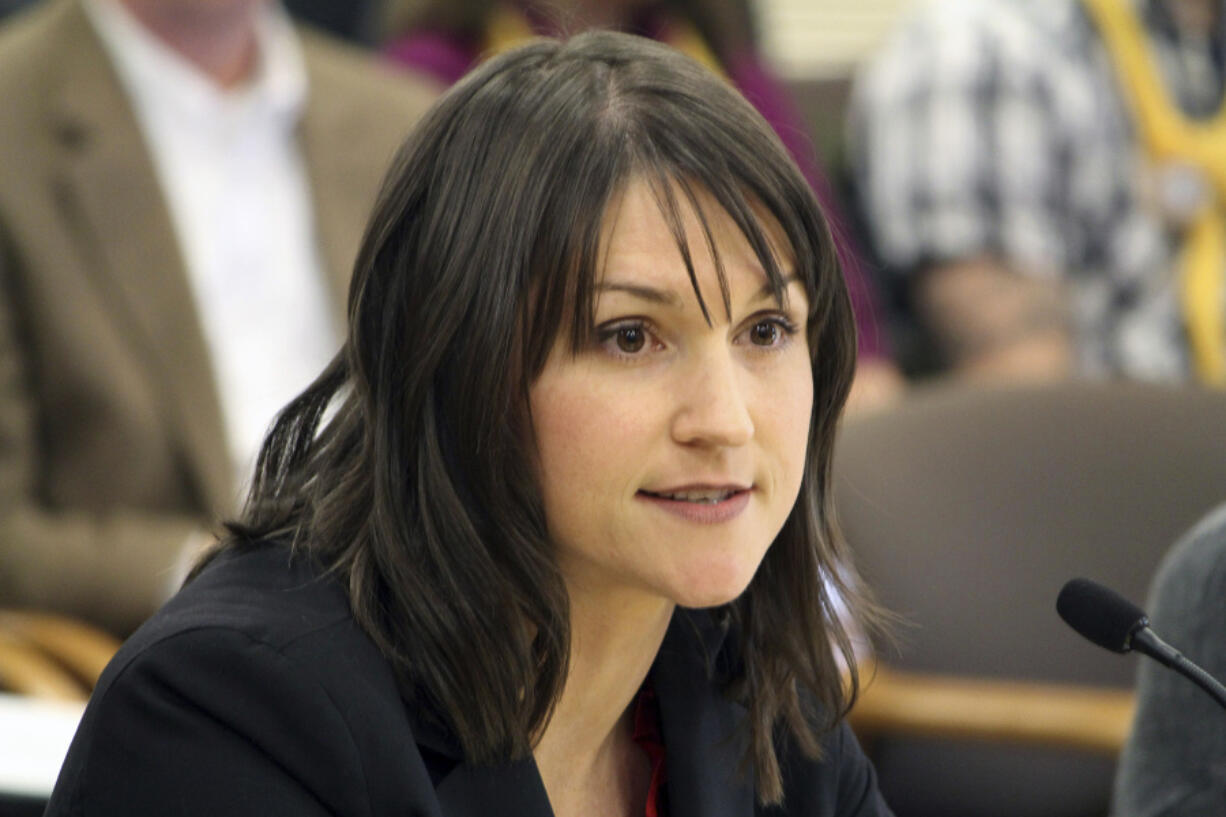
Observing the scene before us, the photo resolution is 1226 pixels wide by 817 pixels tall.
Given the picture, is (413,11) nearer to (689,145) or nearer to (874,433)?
(874,433)

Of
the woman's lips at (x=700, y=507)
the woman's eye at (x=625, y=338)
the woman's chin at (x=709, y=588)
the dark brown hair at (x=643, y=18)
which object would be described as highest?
the dark brown hair at (x=643, y=18)

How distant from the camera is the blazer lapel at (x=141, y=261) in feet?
8.23

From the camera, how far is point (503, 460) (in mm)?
1214

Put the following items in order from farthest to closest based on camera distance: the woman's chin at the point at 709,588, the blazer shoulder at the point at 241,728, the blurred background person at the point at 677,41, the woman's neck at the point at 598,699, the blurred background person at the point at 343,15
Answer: the blurred background person at the point at 343,15, the blurred background person at the point at 677,41, the woman's neck at the point at 598,699, the woman's chin at the point at 709,588, the blazer shoulder at the point at 241,728

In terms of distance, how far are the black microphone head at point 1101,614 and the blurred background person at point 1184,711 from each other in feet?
0.73

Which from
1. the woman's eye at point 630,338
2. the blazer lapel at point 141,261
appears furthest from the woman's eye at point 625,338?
the blazer lapel at point 141,261

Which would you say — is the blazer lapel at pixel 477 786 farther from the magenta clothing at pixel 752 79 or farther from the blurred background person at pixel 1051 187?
the blurred background person at pixel 1051 187

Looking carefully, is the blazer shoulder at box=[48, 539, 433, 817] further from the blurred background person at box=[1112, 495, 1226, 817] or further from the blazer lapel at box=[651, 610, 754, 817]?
the blurred background person at box=[1112, 495, 1226, 817]

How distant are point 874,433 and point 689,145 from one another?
1.25m

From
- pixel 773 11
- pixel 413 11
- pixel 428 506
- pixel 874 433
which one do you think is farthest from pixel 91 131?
pixel 773 11

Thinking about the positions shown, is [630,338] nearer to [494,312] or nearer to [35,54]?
[494,312]

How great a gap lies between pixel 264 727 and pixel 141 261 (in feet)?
4.94

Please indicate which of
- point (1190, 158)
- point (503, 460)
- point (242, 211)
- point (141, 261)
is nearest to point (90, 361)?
point (141, 261)

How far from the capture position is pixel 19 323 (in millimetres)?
2455
